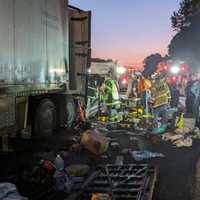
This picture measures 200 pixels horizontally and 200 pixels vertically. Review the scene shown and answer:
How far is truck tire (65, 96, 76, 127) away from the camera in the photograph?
11845mm

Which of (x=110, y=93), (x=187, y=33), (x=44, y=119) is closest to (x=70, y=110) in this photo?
(x=44, y=119)

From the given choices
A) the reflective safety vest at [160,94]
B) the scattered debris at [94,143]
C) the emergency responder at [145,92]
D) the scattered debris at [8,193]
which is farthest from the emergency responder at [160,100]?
the scattered debris at [8,193]

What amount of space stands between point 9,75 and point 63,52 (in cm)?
354

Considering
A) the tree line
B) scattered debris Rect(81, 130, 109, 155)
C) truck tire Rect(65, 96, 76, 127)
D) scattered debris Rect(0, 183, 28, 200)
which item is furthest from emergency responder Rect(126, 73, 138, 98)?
the tree line

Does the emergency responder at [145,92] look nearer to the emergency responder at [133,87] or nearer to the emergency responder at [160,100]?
the emergency responder at [160,100]

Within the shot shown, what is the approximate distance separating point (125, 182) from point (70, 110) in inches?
209

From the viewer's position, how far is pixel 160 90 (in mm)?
13422

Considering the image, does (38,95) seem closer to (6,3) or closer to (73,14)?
(6,3)

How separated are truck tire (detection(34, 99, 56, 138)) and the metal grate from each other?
247 centimetres

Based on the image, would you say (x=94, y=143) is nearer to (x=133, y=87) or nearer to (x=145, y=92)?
(x=145, y=92)

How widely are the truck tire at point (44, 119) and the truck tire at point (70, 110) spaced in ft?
3.17

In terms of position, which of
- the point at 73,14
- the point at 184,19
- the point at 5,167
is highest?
the point at 184,19

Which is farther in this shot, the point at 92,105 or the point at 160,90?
the point at 92,105

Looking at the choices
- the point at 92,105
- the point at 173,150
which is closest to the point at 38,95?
the point at 173,150
